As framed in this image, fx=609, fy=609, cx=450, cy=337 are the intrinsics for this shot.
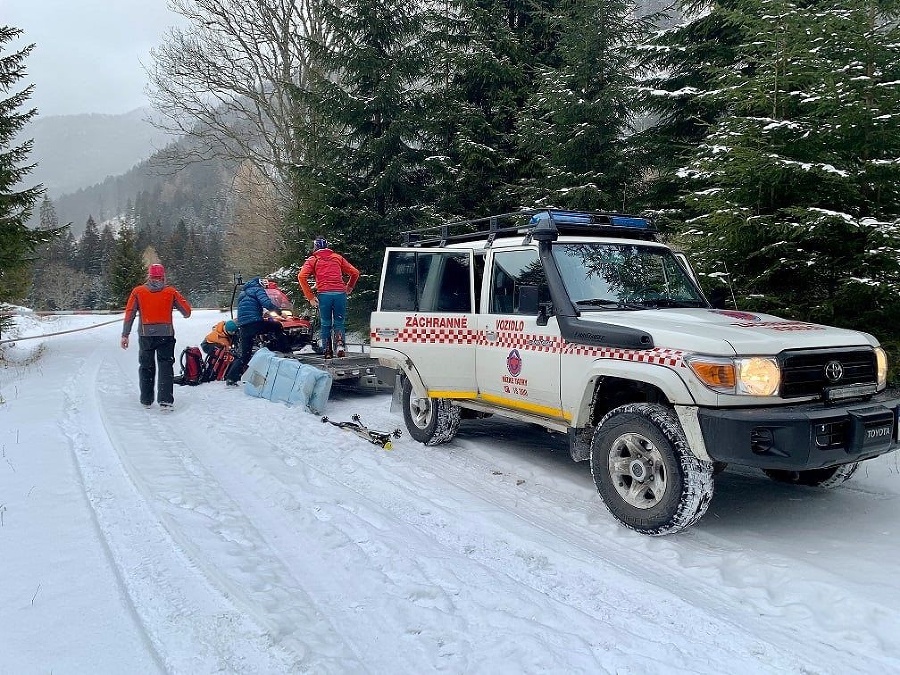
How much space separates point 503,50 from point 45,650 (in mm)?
15477

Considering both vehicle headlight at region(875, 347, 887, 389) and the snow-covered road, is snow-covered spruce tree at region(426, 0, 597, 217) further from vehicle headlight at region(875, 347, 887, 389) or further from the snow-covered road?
vehicle headlight at region(875, 347, 887, 389)

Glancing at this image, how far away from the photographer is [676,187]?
11.4 meters

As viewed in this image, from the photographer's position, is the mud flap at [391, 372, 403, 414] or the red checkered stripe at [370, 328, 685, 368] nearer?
the red checkered stripe at [370, 328, 685, 368]

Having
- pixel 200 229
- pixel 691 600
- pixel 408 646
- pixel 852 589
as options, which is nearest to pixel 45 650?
pixel 408 646

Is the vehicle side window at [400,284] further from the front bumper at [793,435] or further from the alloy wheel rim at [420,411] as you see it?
the front bumper at [793,435]

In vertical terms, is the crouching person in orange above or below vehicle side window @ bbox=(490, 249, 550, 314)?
below

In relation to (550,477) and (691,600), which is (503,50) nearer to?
(550,477)

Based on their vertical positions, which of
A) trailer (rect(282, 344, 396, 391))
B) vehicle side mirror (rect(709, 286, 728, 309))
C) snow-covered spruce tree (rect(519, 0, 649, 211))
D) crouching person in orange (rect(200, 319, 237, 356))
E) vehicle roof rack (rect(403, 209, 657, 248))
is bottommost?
trailer (rect(282, 344, 396, 391))

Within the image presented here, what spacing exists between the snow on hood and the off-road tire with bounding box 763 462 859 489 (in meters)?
1.14

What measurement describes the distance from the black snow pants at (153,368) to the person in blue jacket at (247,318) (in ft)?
5.80

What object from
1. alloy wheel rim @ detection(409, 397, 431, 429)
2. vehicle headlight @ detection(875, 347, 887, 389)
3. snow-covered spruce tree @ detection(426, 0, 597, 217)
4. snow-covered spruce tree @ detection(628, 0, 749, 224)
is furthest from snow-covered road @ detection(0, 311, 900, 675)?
snow-covered spruce tree @ detection(426, 0, 597, 217)

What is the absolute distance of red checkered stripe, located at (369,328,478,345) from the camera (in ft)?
21.3

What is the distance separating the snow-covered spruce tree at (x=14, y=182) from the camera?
53.3 ft

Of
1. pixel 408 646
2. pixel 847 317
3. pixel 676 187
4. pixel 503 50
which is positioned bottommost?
pixel 408 646
